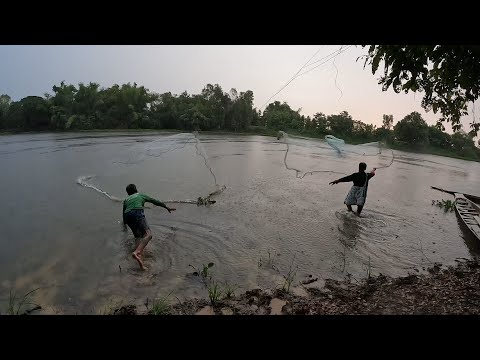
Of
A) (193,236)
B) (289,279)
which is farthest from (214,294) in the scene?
(193,236)

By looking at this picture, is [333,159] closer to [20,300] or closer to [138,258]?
[138,258]

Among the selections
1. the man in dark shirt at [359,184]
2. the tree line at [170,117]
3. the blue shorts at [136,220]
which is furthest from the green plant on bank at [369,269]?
the tree line at [170,117]

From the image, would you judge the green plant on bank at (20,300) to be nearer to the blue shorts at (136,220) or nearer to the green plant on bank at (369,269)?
the blue shorts at (136,220)

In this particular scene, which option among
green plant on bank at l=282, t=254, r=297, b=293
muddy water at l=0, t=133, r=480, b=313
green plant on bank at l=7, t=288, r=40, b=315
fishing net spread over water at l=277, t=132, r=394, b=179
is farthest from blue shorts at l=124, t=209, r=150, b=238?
fishing net spread over water at l=277, t=132, r=394, b=179

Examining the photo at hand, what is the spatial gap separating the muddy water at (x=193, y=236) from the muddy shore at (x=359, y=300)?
40 cm

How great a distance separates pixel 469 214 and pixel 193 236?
25.2 ft

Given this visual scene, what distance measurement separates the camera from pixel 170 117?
46781 mm

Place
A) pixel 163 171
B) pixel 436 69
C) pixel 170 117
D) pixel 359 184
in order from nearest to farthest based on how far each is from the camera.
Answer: pixel 436 69 < pixel 359 184 < pixel 163 171 < pixel 170 117

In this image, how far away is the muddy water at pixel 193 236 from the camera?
18.2 ft

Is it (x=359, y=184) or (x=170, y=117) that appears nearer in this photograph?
(x=359, y=184)

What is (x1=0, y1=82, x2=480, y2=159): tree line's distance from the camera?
40594mm

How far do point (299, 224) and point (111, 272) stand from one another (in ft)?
16.0
